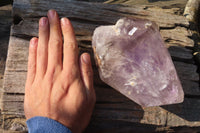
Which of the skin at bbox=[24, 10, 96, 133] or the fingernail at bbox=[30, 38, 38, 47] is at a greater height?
the fingernail at bbox=[30, 38, 38, 47]

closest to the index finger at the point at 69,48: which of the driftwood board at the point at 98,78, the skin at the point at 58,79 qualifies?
the skin at the point at 58,79

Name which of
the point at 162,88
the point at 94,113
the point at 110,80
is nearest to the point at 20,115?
the point at 94,113

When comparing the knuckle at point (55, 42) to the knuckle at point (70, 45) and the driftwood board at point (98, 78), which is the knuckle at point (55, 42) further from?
the driftwood board at point (98, 78)

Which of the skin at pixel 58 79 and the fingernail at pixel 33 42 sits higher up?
the fingernail at pixel 33 42

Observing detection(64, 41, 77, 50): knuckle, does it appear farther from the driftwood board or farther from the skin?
the driftwood board

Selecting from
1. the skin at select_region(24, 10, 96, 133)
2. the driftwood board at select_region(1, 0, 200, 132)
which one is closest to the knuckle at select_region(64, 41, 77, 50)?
the skin at select_region(24, 10, 96, 133)

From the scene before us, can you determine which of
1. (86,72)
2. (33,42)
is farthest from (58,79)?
(33,42)

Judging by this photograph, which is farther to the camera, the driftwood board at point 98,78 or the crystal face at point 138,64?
the driftwood board at point 98,78
